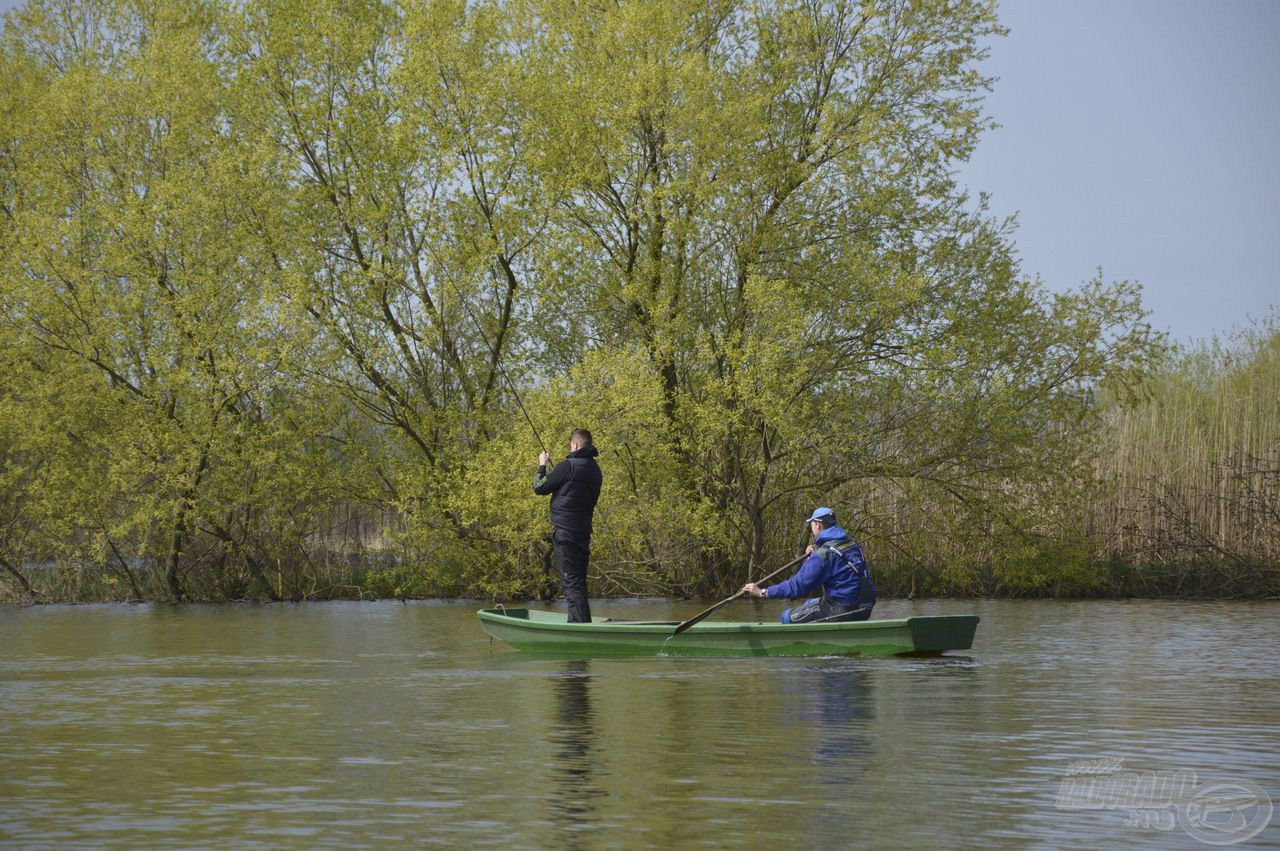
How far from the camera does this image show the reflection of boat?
1523 cm

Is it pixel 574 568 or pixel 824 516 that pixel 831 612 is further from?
pixel 574 568

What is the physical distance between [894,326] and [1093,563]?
5.30 m

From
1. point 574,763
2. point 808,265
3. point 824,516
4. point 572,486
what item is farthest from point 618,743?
point 808,265

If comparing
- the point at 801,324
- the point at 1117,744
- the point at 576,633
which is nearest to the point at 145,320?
the point at 801,324

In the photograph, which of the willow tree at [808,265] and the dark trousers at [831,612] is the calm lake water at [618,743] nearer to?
the dark trousers at [831,612]

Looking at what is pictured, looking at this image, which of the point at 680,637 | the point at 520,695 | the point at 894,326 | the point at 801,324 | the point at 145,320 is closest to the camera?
the point at 520,695

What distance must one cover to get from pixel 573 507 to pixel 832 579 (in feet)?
9.84

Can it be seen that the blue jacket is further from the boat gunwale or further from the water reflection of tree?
the water reflection of tree

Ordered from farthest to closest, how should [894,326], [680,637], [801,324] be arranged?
[894,326], [801,324], [680,637]

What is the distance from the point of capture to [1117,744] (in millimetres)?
9859

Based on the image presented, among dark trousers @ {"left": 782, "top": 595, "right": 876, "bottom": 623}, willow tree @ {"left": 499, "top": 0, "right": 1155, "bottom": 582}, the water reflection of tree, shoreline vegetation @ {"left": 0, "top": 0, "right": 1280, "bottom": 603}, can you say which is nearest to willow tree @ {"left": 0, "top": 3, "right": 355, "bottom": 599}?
shoreline vegetation @ {"left": 0, "top": 0, "right": 1280, "bottom": 603}

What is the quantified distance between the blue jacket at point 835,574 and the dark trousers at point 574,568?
250 centimetres

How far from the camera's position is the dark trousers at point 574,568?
17141mm

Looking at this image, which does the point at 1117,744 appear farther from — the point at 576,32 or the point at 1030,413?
the point at 576,32
